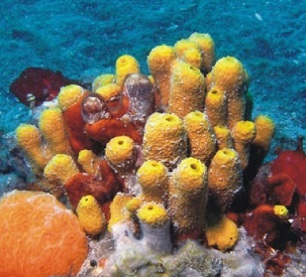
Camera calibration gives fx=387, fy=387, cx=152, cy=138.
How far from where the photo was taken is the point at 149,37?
6457mm

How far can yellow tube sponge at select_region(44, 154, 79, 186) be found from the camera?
2.50 meters

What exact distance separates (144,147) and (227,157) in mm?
472

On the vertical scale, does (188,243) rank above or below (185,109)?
below

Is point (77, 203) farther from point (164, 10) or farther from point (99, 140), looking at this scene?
point (164, 10)

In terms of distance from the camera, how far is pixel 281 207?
2.42 meters

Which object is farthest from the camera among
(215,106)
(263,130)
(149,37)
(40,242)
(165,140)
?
(149,37)

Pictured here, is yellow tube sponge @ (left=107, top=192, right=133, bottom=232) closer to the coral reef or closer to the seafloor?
the coral reef

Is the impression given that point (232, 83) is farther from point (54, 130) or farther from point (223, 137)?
point (54, 130)

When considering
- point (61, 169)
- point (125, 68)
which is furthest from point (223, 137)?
point (61, 169)

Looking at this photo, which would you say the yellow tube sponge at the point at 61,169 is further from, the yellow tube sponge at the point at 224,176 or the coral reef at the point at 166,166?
the yellow tube sponge at the point at 224,176

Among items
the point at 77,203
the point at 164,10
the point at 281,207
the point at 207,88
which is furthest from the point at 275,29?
the point at 77,203

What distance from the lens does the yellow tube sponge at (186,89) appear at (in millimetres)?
2367

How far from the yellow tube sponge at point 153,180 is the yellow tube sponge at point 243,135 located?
0.73 m

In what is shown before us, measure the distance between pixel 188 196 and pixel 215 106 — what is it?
0.71 metres
